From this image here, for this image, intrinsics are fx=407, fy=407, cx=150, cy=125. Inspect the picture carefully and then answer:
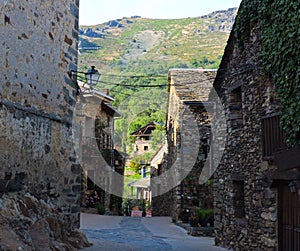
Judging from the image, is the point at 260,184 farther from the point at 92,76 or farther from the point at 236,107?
the point at 92,76

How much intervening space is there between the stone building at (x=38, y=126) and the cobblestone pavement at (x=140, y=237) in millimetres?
957

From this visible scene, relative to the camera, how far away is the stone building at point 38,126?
235 inches

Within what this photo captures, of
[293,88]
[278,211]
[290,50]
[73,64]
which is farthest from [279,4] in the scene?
[73,64]

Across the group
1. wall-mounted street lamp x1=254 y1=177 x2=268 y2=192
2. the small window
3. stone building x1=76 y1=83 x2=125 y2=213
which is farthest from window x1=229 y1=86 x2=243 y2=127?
stone building x1=76 y1=83 x2=125 y2=213

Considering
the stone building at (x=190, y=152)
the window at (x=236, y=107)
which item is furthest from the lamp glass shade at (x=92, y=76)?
the stone building at (x=190, y=152)

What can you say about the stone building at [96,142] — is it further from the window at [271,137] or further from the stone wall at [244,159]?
the window at [271,137]

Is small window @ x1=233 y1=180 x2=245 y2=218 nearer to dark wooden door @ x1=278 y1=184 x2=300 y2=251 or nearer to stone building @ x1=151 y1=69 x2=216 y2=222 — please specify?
dark wooden door @ x1=278 y1=184 x2=300 y2=251

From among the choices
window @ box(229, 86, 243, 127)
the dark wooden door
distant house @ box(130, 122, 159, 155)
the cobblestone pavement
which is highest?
distant house @ box(130, 122, 159, 155)

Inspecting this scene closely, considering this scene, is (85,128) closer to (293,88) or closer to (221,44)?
(293,88)

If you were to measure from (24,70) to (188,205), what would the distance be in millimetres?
9442

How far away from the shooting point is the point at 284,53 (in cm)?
618

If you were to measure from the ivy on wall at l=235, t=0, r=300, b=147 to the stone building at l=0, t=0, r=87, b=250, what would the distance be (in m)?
3.77

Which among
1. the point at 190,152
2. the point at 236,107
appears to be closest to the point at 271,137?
the point at 236,107

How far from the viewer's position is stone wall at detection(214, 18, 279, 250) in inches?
280
